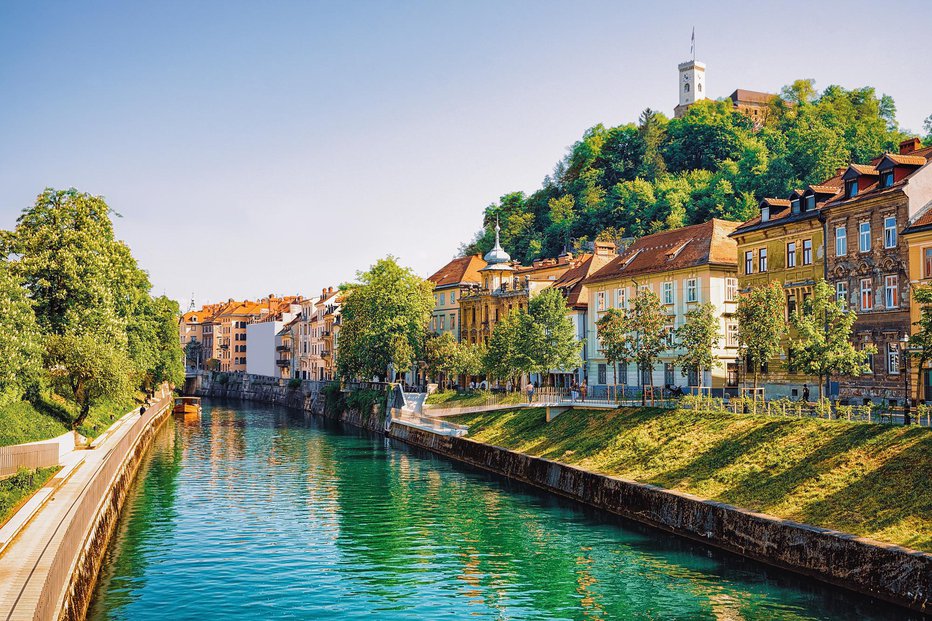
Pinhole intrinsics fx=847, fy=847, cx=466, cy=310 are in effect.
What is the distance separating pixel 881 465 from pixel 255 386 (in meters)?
124

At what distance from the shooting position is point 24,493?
90.6 ft

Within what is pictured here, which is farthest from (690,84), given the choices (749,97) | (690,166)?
(690,166)

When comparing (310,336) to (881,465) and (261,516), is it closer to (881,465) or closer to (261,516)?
(261,516)

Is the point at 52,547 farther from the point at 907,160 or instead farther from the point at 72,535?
the point at 907,160

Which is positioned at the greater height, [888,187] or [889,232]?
[888,187]

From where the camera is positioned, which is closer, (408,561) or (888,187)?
(408,561)

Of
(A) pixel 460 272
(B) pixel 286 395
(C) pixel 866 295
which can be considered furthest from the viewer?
(B) pixel 286 395

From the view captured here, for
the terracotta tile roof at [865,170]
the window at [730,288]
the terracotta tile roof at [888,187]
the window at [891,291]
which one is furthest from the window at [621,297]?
the window at [891,291]

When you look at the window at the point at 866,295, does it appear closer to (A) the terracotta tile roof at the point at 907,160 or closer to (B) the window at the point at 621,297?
(A) the terracotta tile roof at the point at 907,160

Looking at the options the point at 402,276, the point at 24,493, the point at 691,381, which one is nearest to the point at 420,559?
the point at 24,493

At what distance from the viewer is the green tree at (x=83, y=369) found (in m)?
47.3

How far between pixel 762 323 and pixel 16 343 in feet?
112

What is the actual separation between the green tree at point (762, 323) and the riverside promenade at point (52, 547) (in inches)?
1147

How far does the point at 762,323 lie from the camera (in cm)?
4062
